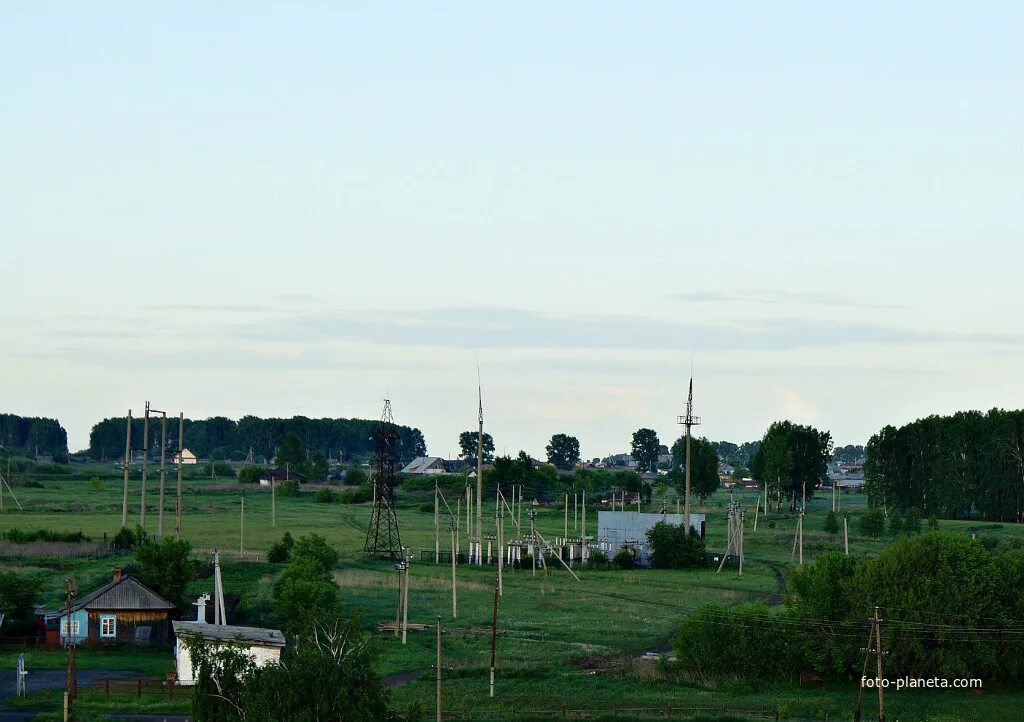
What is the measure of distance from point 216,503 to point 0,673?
10121 cm

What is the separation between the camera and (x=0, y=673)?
5841 centimetres

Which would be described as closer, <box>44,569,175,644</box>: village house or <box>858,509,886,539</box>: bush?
<box>44,569,175,644</box>: village house

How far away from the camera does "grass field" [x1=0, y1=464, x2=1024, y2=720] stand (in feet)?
176

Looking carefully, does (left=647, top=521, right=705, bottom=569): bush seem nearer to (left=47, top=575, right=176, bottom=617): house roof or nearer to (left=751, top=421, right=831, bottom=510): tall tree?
(left=47, top=575, right=176, bottom=617): house roof

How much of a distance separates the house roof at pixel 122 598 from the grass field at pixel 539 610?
3202 millimetres

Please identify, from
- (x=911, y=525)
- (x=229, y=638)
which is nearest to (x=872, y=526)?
(x=911, y=525)

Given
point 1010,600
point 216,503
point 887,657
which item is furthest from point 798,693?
point 216,503

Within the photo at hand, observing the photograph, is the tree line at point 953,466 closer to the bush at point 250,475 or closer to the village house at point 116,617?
the bush at point 250,475

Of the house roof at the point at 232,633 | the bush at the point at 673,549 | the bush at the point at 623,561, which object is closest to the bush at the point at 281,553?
the bush at the point at 623,561

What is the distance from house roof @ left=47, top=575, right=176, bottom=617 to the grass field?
3202 mm

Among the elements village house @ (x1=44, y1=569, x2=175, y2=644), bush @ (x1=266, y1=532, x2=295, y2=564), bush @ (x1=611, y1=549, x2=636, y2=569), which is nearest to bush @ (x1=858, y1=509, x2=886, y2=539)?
bush @ (x1=611, y1=549, x2=636, y2=569)

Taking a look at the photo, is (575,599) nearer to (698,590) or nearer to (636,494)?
(698,590)

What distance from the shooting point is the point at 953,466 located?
150375 mm

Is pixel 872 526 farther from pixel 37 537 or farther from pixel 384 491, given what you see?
pixel 37 537
